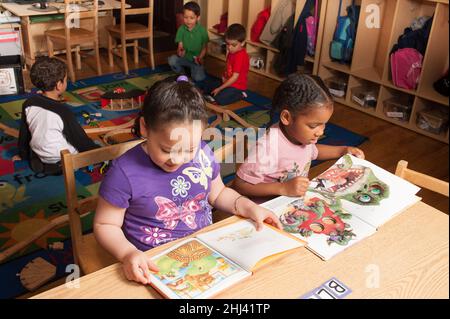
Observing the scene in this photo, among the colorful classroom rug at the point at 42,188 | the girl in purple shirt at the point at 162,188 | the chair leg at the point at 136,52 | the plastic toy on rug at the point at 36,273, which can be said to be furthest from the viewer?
the chair leg at the point at 136,52

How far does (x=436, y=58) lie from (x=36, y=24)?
348cm

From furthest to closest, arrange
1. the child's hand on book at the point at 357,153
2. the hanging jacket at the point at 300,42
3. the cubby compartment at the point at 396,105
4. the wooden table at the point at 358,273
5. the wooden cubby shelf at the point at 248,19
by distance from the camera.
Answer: the wooden cubby shelf at the point at 248,19
the hanging jacket at the point at 300,42
the cubby compartment at the point at 396,105
the child's hand on book at the point at 357,153
the wooden table at the point at 358,273

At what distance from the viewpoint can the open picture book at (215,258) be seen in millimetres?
915

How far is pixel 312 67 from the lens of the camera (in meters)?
4.17

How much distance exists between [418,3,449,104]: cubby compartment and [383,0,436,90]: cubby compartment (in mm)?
109

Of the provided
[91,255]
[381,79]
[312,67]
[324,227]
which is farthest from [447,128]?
[91,255]

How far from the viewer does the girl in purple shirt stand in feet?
3.51

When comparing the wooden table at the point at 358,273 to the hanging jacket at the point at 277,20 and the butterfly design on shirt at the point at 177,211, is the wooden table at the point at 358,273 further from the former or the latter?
the hanging jacket at the point at 277,20

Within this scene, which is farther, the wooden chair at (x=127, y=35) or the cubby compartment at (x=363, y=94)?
the wooden chair at (x=127, y=35)

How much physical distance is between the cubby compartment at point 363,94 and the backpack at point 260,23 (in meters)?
1.07

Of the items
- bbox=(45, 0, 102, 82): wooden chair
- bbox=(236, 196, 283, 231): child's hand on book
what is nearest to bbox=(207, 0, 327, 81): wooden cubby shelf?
bbox=(45, 0, 102, 82): wooden chair

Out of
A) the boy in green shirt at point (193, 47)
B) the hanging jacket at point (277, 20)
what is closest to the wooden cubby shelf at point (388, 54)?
the hanging jacket at point (277, 20)
